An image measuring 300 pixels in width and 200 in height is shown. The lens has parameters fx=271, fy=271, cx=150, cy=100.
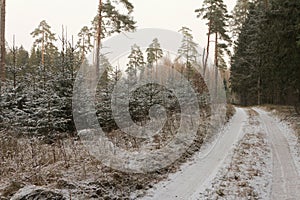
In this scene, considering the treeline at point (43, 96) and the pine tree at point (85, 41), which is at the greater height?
the pine tree at point (85, 41)

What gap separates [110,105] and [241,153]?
7.34 meters

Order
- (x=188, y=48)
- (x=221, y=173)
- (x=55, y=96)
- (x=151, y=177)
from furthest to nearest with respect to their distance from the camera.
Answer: (x=188, y=48) < (x=55, y=96) < (x=221, y=173) < (x=151, y=177)

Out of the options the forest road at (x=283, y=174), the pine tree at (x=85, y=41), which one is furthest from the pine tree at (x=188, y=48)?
the forest road at (x=283, y=174)

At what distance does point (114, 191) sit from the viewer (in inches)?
259

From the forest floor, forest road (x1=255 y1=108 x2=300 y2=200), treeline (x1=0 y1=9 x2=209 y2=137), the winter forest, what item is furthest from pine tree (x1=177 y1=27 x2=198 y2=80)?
the forest floor

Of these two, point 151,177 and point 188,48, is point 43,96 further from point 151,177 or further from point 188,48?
point 188,48

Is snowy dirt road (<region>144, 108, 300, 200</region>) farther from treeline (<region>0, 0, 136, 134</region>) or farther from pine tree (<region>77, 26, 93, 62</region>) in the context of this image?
pine tree (<region>77, 26, 93, 62</region>)

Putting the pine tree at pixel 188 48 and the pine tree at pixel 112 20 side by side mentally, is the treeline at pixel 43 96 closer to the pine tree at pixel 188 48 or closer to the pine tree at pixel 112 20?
the pine tree at pixel 112 20

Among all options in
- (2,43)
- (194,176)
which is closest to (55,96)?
(2,43)

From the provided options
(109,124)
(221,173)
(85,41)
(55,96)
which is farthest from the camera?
(85,41)

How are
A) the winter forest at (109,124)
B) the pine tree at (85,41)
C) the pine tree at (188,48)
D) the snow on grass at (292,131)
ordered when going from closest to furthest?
the winter forest at (109,124) < the snow on grass at (292,131) < the pine tree at (85,41) < the pine tree at (188,48)

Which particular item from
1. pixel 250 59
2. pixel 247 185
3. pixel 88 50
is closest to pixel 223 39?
pixel 250 59

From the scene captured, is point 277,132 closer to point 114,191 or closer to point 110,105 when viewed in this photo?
point 110,105

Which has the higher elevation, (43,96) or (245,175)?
(43,96)
